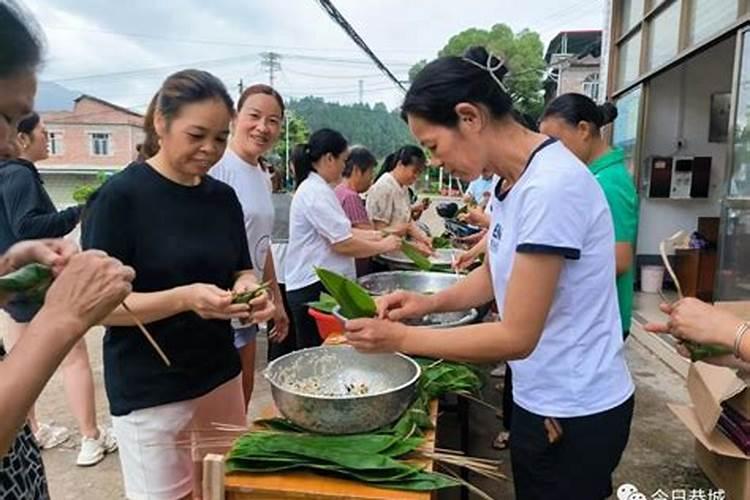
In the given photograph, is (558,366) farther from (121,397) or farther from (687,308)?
(121,397)

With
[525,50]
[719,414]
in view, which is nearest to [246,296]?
[719,414]

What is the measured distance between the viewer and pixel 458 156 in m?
1.22

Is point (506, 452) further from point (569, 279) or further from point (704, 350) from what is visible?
point (569, 279)

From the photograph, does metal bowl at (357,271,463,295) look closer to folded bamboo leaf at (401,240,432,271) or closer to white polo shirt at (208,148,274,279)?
folded bamboo leaf at (401,240,432,271)

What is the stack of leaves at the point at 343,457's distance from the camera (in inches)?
45.2

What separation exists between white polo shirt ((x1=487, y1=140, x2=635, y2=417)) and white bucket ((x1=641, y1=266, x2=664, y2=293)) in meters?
5.33

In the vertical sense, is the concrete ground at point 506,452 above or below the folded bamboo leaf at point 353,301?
below

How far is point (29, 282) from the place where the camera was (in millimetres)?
941

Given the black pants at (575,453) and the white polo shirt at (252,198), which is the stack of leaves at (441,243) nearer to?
the white polo shirt at (252,198)

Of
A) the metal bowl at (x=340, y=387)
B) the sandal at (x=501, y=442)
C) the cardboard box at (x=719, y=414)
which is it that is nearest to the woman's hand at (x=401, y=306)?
the metal bowl at (x=340, y=387)

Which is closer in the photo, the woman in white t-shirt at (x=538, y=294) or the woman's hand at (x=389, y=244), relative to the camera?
the woman in white t-shirt at (x=538, y=294)

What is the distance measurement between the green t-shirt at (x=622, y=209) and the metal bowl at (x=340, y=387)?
1036mm

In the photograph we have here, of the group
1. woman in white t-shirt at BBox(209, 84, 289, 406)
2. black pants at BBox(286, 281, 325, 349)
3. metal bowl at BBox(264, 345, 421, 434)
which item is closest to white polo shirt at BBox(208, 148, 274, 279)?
woman in white t-shirt at BBox(209, 84, 289, 406)

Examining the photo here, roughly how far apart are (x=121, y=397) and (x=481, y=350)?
2.97ft
